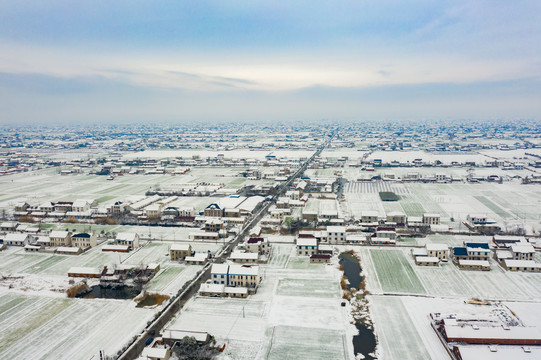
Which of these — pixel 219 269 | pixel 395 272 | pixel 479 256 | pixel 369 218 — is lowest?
pixel 395 272

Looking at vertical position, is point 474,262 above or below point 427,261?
above

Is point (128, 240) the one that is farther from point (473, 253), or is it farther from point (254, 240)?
point (473, 253)

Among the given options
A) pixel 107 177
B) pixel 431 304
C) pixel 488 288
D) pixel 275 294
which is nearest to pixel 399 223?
pixel 488 288

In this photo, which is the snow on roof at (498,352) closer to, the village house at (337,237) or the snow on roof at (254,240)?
the village house at (337,237)

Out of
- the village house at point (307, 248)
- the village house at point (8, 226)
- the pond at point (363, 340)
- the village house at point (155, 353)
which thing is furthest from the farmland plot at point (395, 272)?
the village house at point (8, 226)

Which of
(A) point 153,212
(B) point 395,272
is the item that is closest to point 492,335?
(B) point 395,272

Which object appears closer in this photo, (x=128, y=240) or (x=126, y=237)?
(x=128, y=240)

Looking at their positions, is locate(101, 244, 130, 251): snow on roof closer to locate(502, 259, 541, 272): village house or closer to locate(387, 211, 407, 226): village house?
locate(387, 211, 407, 226): village house

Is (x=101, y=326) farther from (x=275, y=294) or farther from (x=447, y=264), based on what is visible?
(x=447, y=264)
